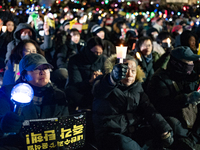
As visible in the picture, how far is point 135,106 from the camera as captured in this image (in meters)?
2.96

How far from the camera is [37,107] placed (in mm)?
2646

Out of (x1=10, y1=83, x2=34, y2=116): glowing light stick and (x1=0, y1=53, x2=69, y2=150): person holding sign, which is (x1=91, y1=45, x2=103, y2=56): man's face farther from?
(x1=10, y1=83, x2=34, y2=116): glowing light stick

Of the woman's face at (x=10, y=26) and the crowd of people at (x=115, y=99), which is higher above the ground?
the woman's face at (x=10, y=26)

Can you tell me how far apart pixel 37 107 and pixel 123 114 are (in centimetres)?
109

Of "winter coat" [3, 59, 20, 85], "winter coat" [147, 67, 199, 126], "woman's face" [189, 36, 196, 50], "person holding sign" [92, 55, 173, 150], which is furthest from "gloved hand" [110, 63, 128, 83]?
"woman's face" [189, 36, 196, 50]

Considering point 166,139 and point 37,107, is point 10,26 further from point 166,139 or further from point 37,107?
point 166,139

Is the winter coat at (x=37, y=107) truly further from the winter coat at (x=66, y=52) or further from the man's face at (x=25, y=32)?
the winter coat at (x=66, y=52)

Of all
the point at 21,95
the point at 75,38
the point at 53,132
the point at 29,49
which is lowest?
the point at 53,132

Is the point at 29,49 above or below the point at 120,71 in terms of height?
above

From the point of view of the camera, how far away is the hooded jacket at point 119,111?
2.75 m

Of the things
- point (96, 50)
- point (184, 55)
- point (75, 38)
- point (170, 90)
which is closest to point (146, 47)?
point (96, 50)

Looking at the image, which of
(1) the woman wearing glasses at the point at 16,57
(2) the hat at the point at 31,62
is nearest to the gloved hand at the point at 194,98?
(2) the hat at the point at 31,62

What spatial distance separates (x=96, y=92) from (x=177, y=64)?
1.53 meters

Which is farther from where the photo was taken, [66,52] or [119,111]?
[66,52]
